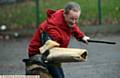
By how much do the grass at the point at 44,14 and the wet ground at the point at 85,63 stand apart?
116 centimetres

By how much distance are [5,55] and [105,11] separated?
390 cm

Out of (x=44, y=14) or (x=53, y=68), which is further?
(x=44, y=14)

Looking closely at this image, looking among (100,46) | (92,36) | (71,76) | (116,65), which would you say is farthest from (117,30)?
(71,76)

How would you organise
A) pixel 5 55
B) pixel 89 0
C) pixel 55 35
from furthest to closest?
1. pixel 89 0
2. pixel 5 55
3. pixel 55 35

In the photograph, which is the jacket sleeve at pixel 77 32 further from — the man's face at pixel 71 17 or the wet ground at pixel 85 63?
the wet ground at pixel 85 63

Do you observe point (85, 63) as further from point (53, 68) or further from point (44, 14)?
point (44, 14)

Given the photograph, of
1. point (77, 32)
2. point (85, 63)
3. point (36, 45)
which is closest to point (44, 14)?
point (85, 63)

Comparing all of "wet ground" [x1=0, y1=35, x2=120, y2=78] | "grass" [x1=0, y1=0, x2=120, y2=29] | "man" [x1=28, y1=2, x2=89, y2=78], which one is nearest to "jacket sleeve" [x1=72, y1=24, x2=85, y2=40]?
"man" [x1=28, y1=2, x2=89, y2=78]

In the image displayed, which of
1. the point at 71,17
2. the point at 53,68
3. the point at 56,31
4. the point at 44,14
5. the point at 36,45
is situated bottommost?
the point at 44,14

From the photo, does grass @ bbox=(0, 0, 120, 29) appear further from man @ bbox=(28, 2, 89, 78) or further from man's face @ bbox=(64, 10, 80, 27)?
man's face @ bbox=(64, 10, 80, 27)

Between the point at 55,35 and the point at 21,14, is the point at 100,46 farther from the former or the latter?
the point at 55,35

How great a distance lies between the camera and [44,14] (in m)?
15.0

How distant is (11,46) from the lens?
12961 mm

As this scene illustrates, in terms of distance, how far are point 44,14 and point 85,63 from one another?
4.53 metres
